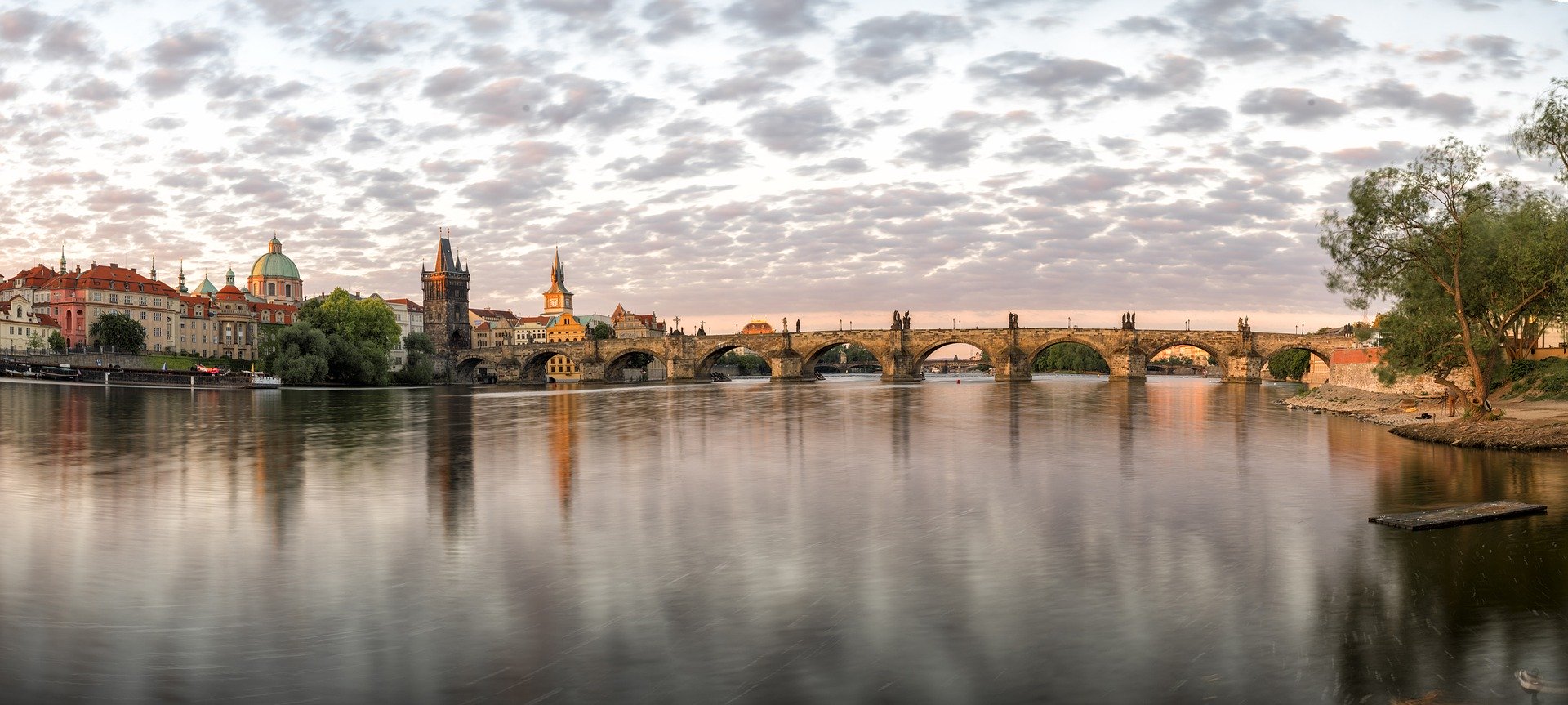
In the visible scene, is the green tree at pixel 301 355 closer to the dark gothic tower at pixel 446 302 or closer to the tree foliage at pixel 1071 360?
the dark gothic tower at pixel 446 302

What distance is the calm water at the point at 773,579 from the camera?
A: 7.40 m

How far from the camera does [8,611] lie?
9.20 meters

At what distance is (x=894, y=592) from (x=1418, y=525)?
8.34 meters

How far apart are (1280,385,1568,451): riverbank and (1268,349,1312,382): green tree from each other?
6063 centimetres

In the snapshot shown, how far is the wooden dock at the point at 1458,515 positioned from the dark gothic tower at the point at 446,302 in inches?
6193

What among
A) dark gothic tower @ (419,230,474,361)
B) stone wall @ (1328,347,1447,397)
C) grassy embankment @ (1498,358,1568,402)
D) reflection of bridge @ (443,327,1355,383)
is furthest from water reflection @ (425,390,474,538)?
dark gothic tower @ (419,230,474,361)

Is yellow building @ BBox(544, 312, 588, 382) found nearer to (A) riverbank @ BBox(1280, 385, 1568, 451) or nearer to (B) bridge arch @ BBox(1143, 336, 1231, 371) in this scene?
(B) bridge arch @ BBox(1143, 336, 1231, 371)

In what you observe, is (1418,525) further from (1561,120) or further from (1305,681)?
(1561,120)

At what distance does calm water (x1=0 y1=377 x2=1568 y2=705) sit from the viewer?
7398 millimetres

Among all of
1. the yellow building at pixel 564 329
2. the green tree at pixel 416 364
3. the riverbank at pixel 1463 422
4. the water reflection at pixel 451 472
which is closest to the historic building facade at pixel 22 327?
the green tree at pixel 416 364

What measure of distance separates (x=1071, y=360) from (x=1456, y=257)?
166 metres

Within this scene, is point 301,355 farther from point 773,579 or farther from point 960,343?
point 773,579

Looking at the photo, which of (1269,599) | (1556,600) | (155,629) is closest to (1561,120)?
(1556,600)

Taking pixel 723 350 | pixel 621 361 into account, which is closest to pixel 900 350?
pixel 723 350
